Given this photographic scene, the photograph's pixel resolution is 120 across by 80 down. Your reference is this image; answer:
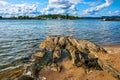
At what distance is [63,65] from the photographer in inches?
458

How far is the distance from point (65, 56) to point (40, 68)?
1754 mm

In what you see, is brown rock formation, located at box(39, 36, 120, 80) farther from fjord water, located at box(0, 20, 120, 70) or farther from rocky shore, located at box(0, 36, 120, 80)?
fjord water, located at box(0, 20, 120, 70)

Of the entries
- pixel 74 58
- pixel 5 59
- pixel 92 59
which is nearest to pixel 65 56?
pixel 74 58

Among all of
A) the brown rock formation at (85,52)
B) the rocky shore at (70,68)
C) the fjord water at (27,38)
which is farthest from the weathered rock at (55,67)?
the fjord water at (27,38)

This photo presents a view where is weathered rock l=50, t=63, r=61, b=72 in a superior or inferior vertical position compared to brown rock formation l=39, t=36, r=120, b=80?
inferior

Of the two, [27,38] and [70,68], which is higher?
[70,68]

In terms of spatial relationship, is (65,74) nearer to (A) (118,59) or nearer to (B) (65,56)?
(B) (65,56)

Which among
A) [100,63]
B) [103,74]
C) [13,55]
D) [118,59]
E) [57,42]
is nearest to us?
[103,74]

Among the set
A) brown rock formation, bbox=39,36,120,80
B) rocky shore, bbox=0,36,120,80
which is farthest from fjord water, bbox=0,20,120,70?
rocky shore, bbox=0,36,120,80

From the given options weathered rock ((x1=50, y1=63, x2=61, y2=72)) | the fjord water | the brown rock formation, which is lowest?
the fjord water

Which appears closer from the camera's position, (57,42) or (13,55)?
(57,42)

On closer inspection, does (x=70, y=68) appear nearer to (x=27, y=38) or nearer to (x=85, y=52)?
(x=85, y=52)

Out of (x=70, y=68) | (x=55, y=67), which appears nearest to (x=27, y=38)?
(x=55, y=67)

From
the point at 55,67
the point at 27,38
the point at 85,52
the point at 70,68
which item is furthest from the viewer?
the point at 27,38
